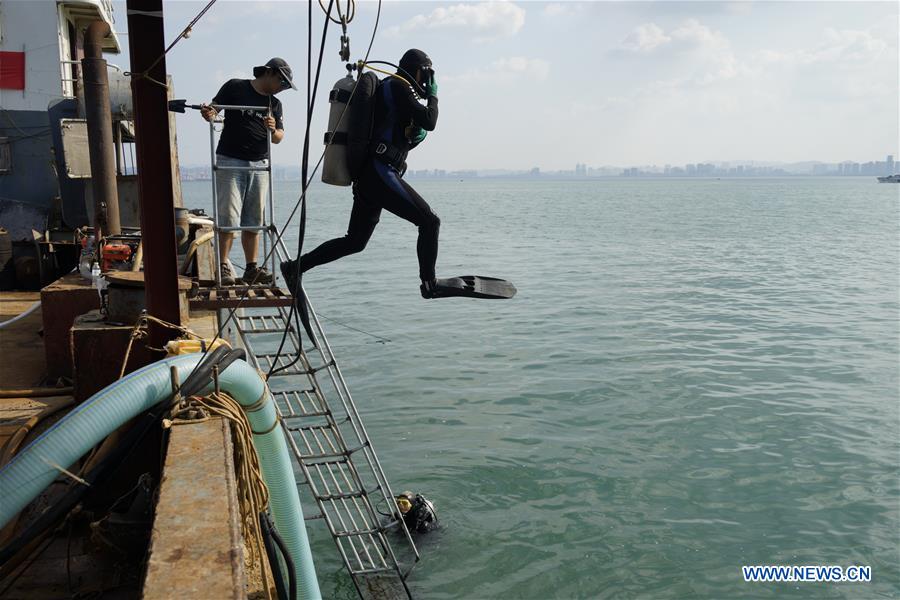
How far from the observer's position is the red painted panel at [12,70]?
15.5 metres

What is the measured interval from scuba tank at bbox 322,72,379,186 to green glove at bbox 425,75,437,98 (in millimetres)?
404

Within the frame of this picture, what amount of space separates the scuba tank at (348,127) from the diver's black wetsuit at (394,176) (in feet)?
0.33

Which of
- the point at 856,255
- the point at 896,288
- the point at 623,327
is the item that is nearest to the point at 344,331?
the point at 623,327

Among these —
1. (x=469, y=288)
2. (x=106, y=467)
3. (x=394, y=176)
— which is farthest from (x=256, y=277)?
(x=106, y=467)

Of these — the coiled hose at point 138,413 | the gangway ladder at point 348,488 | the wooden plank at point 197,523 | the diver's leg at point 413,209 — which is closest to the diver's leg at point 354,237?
the diver's leg at point 413,209

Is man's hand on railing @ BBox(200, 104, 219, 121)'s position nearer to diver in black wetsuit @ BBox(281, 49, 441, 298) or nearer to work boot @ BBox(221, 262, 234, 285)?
diver in black wetsuit @ BBox(281, 49, 441, 298)

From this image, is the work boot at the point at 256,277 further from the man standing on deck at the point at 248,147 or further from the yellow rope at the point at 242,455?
the yellow rope at the point at 242,455

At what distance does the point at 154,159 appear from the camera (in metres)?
4.89

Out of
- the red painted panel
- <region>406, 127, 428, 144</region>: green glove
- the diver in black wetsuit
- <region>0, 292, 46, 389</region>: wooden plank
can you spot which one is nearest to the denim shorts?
the diver in black wetsuit

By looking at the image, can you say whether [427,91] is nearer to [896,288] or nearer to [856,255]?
[896,288]

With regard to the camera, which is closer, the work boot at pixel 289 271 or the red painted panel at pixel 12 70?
the work boot at pixel 289 271

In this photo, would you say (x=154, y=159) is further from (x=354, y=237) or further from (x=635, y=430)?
(x=635, y=430)

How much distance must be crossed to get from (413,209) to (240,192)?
80.6 inches

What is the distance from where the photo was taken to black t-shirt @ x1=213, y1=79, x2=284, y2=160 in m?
7.14
